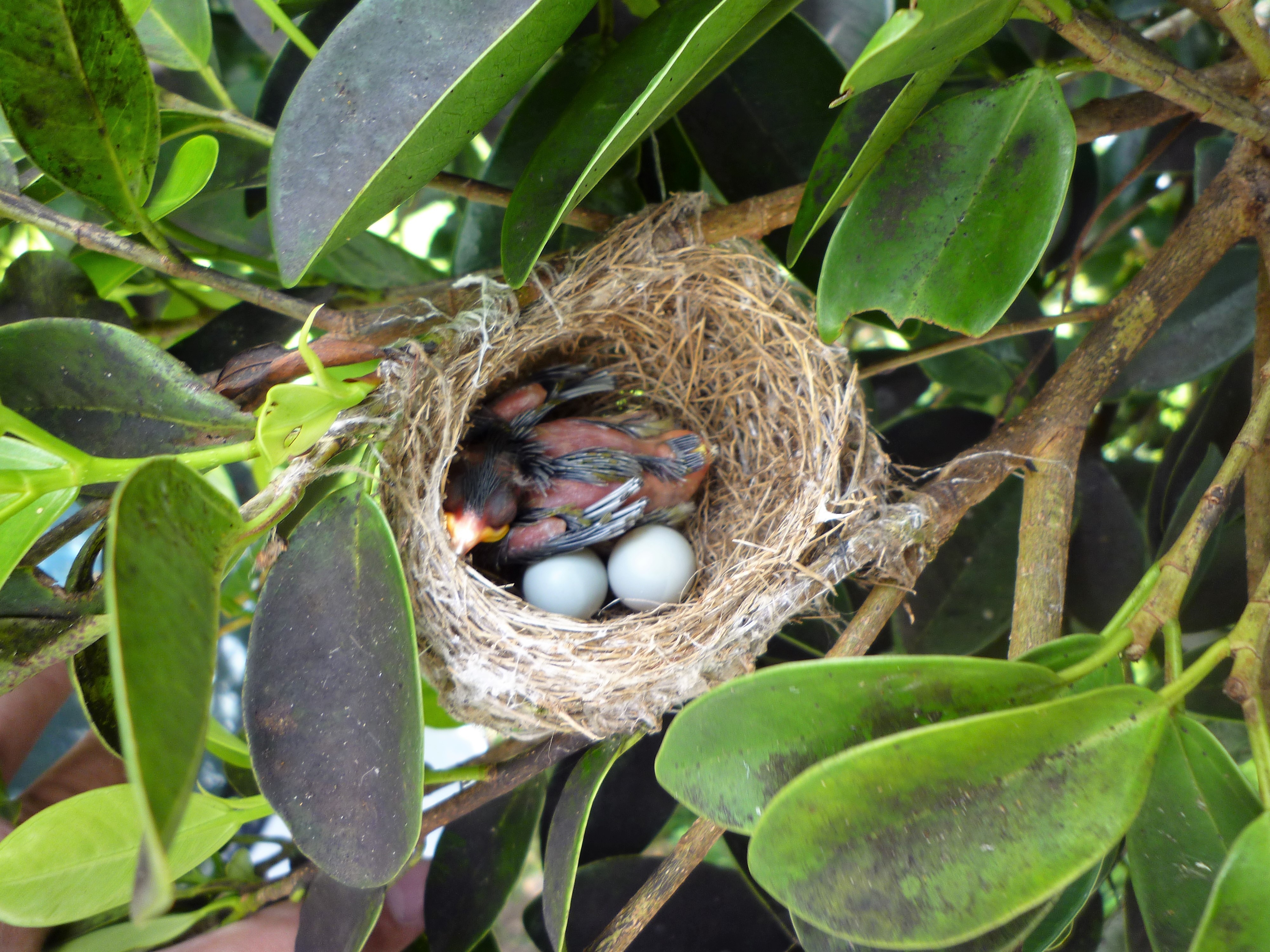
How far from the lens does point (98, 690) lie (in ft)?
2.05

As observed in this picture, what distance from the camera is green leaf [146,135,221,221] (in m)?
0.60

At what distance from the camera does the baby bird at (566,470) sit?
99 cm

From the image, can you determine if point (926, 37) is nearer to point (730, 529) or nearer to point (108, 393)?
point (108, 393)

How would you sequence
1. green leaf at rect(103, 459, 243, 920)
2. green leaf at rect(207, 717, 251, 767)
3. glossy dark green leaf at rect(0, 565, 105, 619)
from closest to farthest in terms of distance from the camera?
green leaf at rect(103, 459, 243, 920)
glossy dark green leaf at rect(0, 565, 105, 619)
green leaf at rect(207, 717, 251, 767)

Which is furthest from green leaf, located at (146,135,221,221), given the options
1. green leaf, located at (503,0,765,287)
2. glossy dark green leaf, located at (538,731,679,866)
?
glossy dark green leaf, located at (538,731,679,866)

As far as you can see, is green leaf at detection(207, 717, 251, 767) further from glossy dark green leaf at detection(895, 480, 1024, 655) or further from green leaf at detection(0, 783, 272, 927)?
glossy dark green leaf at detection(895, 480, 1024, 655)

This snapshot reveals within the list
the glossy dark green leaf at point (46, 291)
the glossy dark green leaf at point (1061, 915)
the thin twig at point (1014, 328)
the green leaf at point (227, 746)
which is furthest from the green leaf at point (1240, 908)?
the glossy dark green leaf at point (46, 291)

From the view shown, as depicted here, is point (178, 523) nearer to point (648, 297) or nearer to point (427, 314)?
point (427, 314)

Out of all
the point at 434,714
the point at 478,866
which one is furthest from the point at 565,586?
the point at 478,866

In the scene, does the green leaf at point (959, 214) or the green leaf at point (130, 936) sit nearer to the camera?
the green leaf at point (959, 214)

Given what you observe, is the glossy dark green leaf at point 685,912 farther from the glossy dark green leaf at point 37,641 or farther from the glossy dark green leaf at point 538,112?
the glossy dark green leaf at point 538,112

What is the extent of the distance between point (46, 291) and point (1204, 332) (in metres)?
1.14

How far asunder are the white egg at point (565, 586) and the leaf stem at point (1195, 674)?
62cm

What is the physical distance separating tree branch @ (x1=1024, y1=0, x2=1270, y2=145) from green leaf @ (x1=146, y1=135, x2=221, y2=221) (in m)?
0.58
